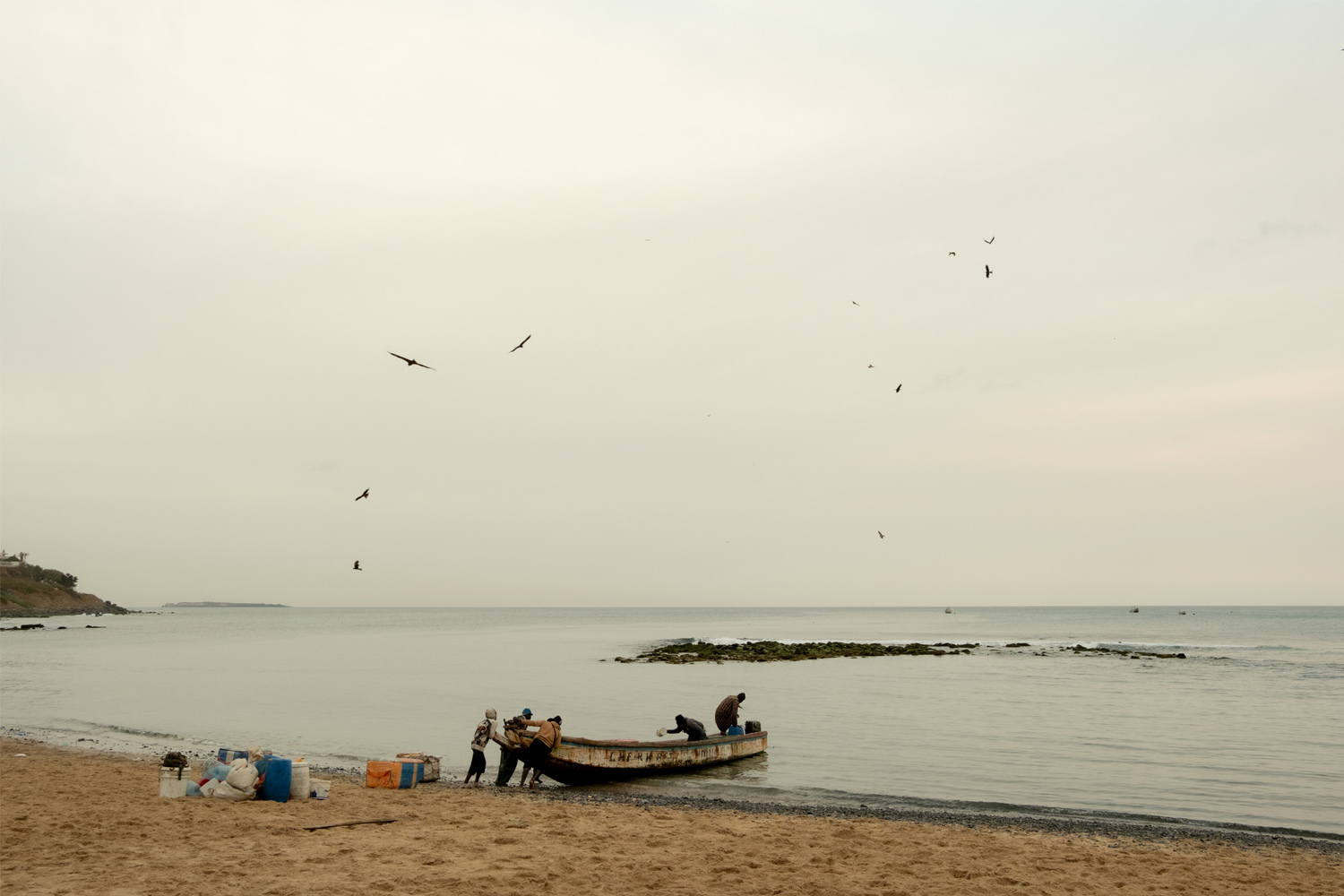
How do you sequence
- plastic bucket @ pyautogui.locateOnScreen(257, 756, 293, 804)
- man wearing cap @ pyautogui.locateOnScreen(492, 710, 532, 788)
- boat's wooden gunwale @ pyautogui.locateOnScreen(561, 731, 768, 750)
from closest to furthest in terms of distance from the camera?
plastic bucket @ pyautogui.locateOnScreen(257, 756, 293, 804) → man wearing cap @ pyautogui.locateOnScreen(492, 710, 532, 788) → boat's wooden gunwale @ pyautogui.locateOnScreen(561, 731, 768, 750)

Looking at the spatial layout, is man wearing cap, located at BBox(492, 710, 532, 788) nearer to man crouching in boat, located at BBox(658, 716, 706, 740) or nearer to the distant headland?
man crouching in boat, located at BBox(658, 716, 706, 740)

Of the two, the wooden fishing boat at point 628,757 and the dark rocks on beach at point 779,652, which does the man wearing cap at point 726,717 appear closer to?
the wooden fishing boat at point 628,757

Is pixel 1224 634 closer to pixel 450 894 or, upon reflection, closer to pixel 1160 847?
pixel 1160 847

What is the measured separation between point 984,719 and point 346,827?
22431 mm

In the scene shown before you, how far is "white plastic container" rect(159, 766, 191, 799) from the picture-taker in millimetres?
14586

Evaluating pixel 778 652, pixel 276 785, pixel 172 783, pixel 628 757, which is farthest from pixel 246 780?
pixel 778 652

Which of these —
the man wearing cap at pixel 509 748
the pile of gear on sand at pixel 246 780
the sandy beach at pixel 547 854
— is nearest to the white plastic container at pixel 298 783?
the pile of gear on sand at pixel 246 780

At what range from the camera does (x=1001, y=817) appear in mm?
16109

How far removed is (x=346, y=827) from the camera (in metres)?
13.0

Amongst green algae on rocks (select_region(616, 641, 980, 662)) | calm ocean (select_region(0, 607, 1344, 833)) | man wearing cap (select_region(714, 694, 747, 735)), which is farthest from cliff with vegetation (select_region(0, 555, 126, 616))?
man wearing cap (select_region(714, 694, 747, 735))

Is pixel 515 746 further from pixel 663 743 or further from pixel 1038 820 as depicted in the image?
pixel 1038 820

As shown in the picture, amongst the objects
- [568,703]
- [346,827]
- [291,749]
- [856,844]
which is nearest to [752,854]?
[856,844]

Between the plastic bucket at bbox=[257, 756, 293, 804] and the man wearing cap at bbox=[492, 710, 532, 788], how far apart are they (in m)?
4.62

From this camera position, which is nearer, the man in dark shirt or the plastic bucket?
the plastic bucket
